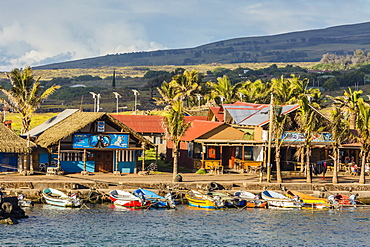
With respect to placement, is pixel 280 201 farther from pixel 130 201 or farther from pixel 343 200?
pixel 130 201

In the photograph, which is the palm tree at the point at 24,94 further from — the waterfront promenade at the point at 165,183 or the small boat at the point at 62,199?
the small boat at the point at 62,199

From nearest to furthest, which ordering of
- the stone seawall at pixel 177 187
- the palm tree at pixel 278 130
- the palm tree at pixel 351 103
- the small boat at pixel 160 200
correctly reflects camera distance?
the small boat at pixel 160 200, the stone seawall at pixel 177 187, the palm tree at pixel 278 130, the palm tree at pixel 351 103

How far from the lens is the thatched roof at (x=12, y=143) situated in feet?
196

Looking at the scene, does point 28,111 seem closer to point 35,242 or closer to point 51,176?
point 51,176

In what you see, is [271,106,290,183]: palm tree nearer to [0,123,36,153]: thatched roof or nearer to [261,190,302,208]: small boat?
[261,190,302,208]: small boat

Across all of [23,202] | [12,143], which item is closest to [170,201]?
[23,202]

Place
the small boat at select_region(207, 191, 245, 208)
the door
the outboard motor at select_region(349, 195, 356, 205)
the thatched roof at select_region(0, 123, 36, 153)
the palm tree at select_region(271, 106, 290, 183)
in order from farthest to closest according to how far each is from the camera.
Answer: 1. the door
2. the thatched roof at select_region(0, 123, 36, 153)
3. the palm tree at select_region(271, 106, 290, 183)
4. the outboard motor at select_region(349, 195, 356, 205)
5. the small boat at select_region(207, 191, 245, 208)

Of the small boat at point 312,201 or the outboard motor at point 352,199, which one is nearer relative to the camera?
the small boat at point 312,201

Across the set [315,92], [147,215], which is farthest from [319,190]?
[315,92]

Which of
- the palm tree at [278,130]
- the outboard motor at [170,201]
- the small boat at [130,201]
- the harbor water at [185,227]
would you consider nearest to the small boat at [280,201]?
the harbor water at [185,227]

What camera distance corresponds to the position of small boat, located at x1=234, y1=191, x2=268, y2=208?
54906 mm

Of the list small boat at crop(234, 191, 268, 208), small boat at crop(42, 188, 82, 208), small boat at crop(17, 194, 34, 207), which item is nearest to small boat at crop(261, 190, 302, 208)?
small boat at crop(234, 191, 268, 208)

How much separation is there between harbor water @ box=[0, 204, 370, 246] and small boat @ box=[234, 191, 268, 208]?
2.54 ft

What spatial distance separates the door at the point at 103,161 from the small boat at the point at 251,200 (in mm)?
15488
